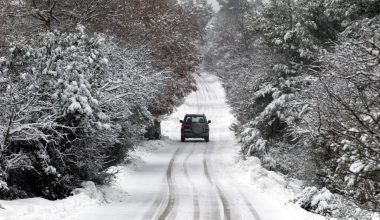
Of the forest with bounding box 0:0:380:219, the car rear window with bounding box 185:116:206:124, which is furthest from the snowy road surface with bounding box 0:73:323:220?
the car rear window with bounding box 185:116:206:124

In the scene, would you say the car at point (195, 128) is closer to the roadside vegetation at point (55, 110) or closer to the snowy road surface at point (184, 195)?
the snowy road surface at point (184, 195)

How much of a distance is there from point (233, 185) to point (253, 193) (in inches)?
63.8

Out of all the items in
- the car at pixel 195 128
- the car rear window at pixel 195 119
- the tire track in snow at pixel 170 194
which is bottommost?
the tire track in snow at pixel 170 194

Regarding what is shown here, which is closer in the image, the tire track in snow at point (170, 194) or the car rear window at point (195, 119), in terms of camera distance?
the tire track in snow at point (170, 194)

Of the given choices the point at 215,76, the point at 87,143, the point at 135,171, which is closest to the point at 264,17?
the point at 135,171

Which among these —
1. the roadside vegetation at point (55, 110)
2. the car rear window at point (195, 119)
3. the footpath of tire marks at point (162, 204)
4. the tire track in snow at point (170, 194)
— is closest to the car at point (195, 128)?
the car rear window at point (195, 119)

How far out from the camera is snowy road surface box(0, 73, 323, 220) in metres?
12.0

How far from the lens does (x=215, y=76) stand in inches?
3686

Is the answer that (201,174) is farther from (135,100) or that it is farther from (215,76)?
(215,76)

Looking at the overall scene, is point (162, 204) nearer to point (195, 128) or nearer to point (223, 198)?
point (223, 198)

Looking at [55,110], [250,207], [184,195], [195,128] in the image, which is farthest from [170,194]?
[195,128]

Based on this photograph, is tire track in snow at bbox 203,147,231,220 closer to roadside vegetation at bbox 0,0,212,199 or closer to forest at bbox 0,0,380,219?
forest at bbox 0,0,380,219

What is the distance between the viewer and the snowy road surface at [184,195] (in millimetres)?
11953

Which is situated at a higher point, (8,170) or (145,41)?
(145,41)
